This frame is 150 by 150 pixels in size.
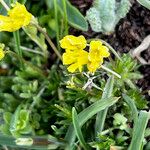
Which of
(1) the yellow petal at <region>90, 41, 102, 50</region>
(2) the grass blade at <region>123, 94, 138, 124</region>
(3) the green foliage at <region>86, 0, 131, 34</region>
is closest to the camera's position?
(1) the yellow petal at <region>90, 41, 102, 50</region>

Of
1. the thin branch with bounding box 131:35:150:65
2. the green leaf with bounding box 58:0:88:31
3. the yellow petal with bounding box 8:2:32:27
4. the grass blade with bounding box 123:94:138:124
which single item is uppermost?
the yellow petal with bounding box 8:2:32:27

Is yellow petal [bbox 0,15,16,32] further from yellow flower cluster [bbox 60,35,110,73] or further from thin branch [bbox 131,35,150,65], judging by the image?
thin branch [bbox 131,35,150,65]

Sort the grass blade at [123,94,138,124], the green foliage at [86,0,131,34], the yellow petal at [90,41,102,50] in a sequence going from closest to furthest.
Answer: the yellow petal at [90,41,102,50]
the grass blade at [123,94,138,124]
the green foliage at [86,0,131,34]

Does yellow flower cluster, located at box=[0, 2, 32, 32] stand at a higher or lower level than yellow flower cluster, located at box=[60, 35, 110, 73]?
Answer: higher

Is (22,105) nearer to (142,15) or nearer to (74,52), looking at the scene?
(74,52)

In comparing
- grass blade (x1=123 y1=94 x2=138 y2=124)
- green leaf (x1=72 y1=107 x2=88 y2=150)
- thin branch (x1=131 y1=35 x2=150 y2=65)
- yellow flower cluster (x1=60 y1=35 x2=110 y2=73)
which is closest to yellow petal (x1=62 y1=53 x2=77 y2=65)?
yellow flower cluster (x1=60 y1=35 x2=110 y2=73)

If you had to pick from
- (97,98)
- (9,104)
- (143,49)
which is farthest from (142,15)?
(9,104)

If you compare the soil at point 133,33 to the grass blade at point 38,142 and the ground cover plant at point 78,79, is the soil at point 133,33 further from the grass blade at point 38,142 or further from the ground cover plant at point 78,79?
the grass blade at point 38,142

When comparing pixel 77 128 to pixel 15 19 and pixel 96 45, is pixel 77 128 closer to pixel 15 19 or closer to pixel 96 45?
pixel 96 45
